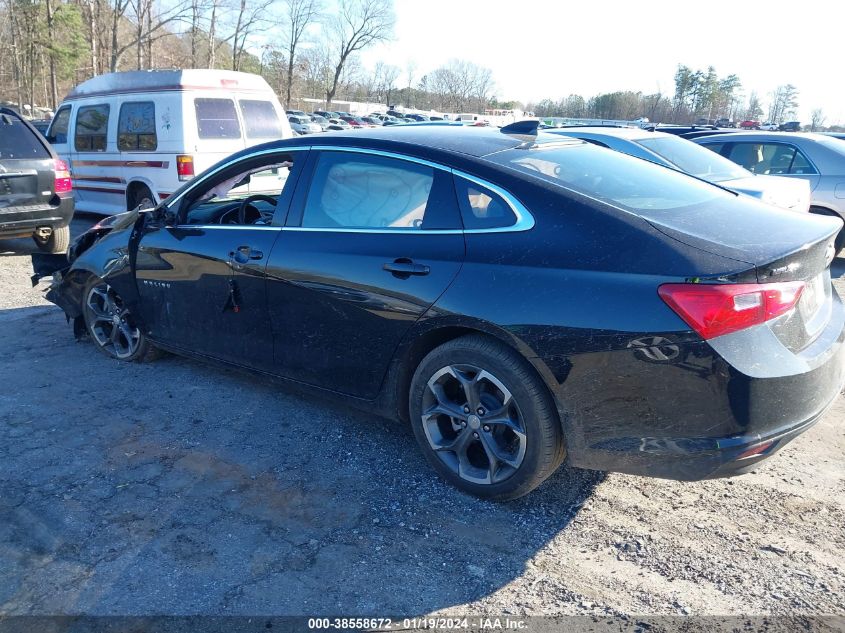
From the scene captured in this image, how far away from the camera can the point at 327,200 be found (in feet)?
12.0

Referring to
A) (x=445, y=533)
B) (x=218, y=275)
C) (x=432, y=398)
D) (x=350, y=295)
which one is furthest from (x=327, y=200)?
(x=445, y=533)

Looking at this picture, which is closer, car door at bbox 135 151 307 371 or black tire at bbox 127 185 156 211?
car door at bbox 135 151 307 371

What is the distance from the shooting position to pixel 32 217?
7859 millimetres

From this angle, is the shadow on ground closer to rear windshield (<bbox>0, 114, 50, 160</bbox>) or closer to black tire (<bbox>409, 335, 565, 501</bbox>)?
black tire (<bbox>409, 335, 565, 501</bbox>)

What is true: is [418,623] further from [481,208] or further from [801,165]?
[801,165]

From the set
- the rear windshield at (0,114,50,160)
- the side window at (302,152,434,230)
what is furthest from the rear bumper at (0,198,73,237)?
the side window at (302,152,434,230)

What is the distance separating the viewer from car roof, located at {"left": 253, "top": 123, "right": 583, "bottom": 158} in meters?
3.36

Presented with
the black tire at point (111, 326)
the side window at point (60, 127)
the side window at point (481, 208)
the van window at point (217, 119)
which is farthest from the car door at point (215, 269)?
the side window at point (60, 127)

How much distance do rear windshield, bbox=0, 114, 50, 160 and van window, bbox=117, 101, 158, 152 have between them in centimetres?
139

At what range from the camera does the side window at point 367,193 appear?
3.31 meters

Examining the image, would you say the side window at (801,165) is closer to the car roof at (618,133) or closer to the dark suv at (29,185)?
the car roof at (618,133)

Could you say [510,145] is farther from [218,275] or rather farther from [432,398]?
[218,275]

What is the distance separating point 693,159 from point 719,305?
5.54 meters

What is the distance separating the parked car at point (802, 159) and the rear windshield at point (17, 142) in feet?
29.5
